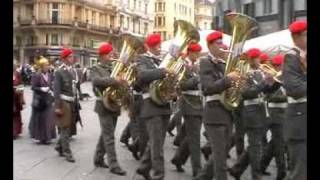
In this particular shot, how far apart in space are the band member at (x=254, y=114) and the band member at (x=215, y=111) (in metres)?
1.17

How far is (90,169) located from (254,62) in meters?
3.22

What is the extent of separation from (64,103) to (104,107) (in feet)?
5.33

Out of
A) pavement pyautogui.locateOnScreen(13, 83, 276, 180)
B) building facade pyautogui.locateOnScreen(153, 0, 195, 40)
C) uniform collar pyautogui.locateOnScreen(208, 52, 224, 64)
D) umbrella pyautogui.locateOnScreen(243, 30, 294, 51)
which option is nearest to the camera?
uniform collar pyautogui.locateOnScreen(208, 52, 224, 64)

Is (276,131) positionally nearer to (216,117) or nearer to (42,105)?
(216,117)

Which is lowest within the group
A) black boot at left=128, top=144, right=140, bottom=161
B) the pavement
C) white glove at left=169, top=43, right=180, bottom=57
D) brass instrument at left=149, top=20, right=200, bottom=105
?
the pavement

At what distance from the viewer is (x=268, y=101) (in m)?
9.30

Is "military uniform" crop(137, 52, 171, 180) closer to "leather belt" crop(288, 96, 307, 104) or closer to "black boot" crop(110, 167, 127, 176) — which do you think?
"black boot" crop(110, 167, 127, 176)

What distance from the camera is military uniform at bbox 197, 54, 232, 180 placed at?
23.7 feet

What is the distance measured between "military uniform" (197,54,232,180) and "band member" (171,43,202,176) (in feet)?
4.32

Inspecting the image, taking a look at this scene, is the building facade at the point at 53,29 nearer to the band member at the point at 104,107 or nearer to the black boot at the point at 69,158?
the black boot at the point at 69,158

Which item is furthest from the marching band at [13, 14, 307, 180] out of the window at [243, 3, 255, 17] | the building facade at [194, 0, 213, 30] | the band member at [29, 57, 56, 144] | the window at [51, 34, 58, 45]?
the building facade at [194, 0, 213, 30]

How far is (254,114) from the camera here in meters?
8.77

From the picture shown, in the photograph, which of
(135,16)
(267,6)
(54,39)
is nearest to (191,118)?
(267,6)

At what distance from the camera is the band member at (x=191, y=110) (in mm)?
8711
